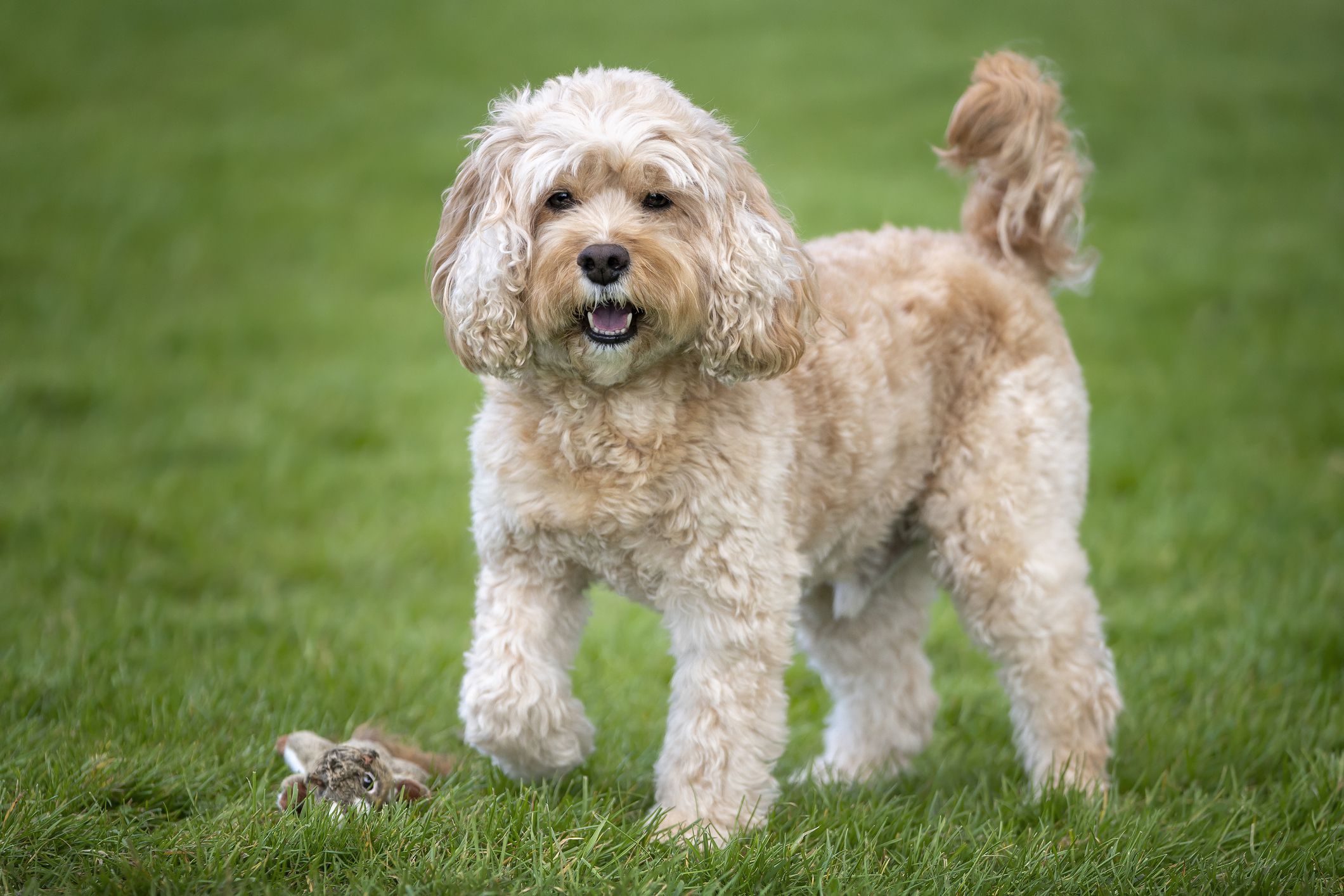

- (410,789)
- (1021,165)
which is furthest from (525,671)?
(1021,165)

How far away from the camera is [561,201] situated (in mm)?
3654

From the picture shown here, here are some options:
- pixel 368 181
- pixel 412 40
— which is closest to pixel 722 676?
pixel 368 181

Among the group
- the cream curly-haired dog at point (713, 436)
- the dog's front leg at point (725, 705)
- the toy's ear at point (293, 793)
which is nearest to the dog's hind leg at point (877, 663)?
the cream curly-haired dog at point (713, 436)

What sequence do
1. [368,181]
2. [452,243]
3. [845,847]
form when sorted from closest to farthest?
1. [845,847]
2. [452,243]
3. [368,181]

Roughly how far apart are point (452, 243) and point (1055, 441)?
7.19 feet

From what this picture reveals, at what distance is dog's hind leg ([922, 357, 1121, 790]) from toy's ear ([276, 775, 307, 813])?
227 cm

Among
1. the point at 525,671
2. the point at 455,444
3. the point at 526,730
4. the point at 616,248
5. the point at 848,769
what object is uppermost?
the point at 616,248

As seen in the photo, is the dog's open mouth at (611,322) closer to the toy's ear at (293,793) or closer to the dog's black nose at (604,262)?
the dog's black nose at (604,262)

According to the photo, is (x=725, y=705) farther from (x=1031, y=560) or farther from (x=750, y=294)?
(x=1031, y=560)

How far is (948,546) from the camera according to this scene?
15.0 feet

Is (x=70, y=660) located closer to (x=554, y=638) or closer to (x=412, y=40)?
(x=554, y=638)

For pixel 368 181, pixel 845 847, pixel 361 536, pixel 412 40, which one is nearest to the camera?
pixel 845 847

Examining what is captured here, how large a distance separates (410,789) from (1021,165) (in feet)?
9.99

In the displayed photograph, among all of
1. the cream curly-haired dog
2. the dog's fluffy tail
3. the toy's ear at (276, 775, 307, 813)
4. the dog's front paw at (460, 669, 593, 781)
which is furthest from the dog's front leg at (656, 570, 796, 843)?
the dog's fluffy tail
